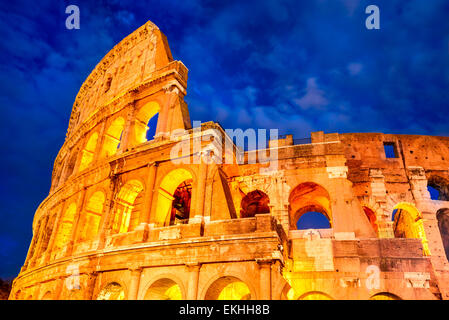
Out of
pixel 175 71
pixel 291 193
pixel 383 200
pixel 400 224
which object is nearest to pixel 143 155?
pixel 175 71

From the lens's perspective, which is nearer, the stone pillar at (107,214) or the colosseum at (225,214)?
the colosseum at (225,214)

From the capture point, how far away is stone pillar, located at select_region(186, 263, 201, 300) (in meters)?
10.2

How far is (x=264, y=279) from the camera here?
31.0 ft

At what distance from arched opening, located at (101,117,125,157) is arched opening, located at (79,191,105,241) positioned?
8.49ft

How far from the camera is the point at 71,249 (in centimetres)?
1465

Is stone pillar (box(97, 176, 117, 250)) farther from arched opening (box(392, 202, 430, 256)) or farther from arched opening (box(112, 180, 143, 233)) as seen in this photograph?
arched opening (box(392, 202, 430, 256))

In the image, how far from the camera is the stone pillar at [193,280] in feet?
33.3

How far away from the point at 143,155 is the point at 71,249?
17.9ft

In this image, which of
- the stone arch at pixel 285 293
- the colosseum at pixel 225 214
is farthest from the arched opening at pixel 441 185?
the stone arch at pixel 285 293

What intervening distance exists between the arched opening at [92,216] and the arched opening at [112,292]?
3.75 m

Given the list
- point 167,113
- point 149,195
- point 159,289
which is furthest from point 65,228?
point 167,113

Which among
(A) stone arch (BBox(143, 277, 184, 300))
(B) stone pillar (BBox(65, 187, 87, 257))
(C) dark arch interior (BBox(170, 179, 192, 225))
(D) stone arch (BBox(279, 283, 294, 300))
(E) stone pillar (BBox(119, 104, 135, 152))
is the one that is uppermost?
(E) stone pillar (BBox(119, 104, 135, 152))

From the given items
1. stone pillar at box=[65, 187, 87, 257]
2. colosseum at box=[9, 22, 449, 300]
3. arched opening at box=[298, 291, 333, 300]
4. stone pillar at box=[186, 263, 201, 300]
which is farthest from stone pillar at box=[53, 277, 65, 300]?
arched opening at box=[298, 291, 333, 300]

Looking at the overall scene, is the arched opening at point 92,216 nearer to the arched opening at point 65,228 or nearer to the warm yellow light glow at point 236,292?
the arched opening at point 65,228
